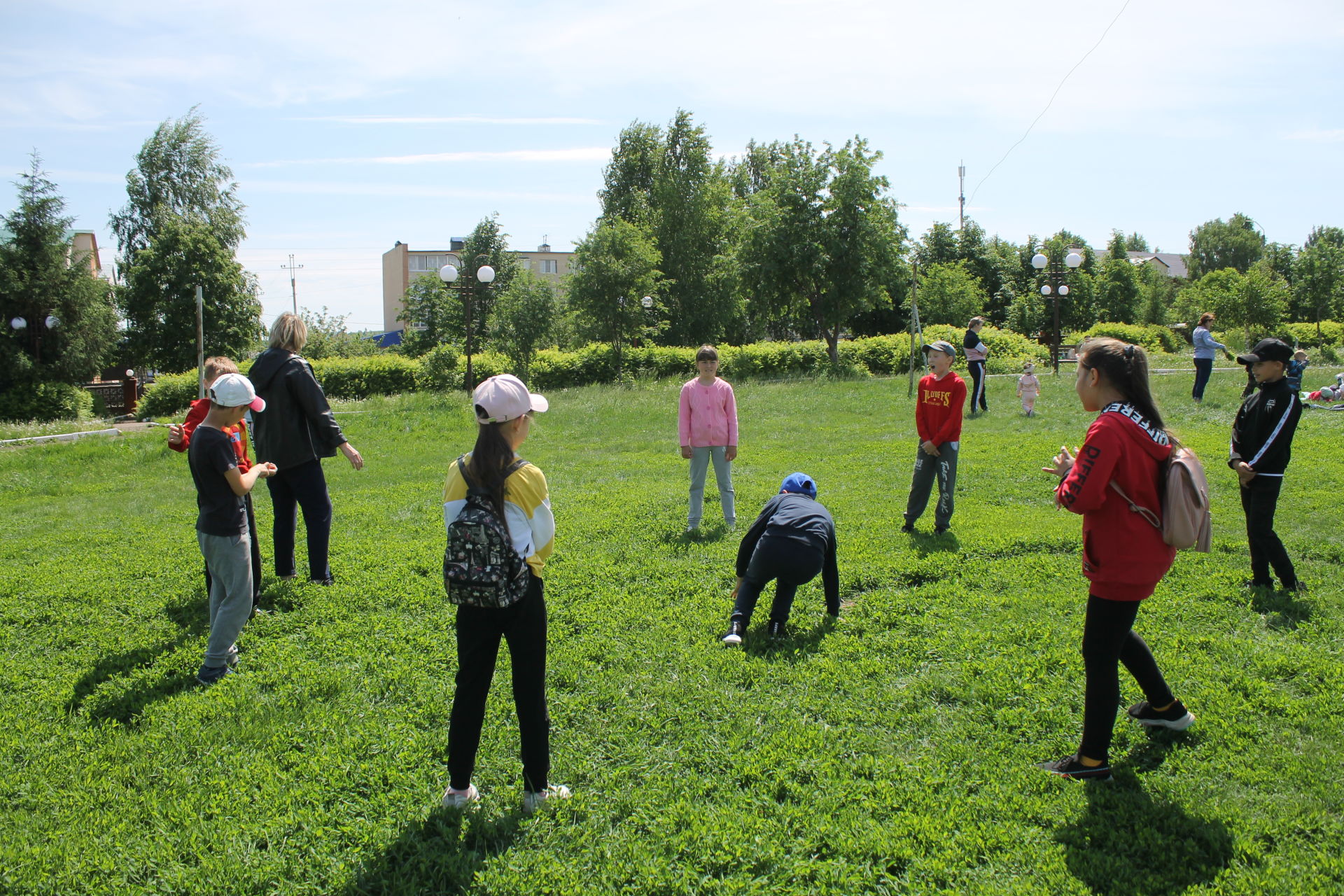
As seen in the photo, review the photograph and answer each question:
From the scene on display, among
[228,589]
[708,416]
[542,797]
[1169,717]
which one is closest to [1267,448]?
→ [1169,717]

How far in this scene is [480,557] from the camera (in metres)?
2.95

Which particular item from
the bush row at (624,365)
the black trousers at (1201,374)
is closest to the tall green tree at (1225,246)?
the bush row at (624,365)

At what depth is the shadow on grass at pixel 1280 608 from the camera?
511cm

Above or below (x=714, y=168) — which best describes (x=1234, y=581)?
below

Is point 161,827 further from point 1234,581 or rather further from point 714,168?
point 714,168

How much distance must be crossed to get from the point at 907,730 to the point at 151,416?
29.9 metres

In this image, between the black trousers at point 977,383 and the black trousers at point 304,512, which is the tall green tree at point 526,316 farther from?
the black trousers at point 304,512

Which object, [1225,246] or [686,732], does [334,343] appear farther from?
[1225,246]

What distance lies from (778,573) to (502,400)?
2564 mm

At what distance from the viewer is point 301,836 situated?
3211mm

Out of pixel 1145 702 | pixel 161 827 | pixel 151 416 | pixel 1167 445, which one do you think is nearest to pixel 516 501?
pixel 161 827

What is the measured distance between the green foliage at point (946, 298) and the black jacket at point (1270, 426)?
3742 cm

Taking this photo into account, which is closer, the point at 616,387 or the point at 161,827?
the point at 161,827

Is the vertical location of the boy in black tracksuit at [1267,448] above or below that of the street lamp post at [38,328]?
below
